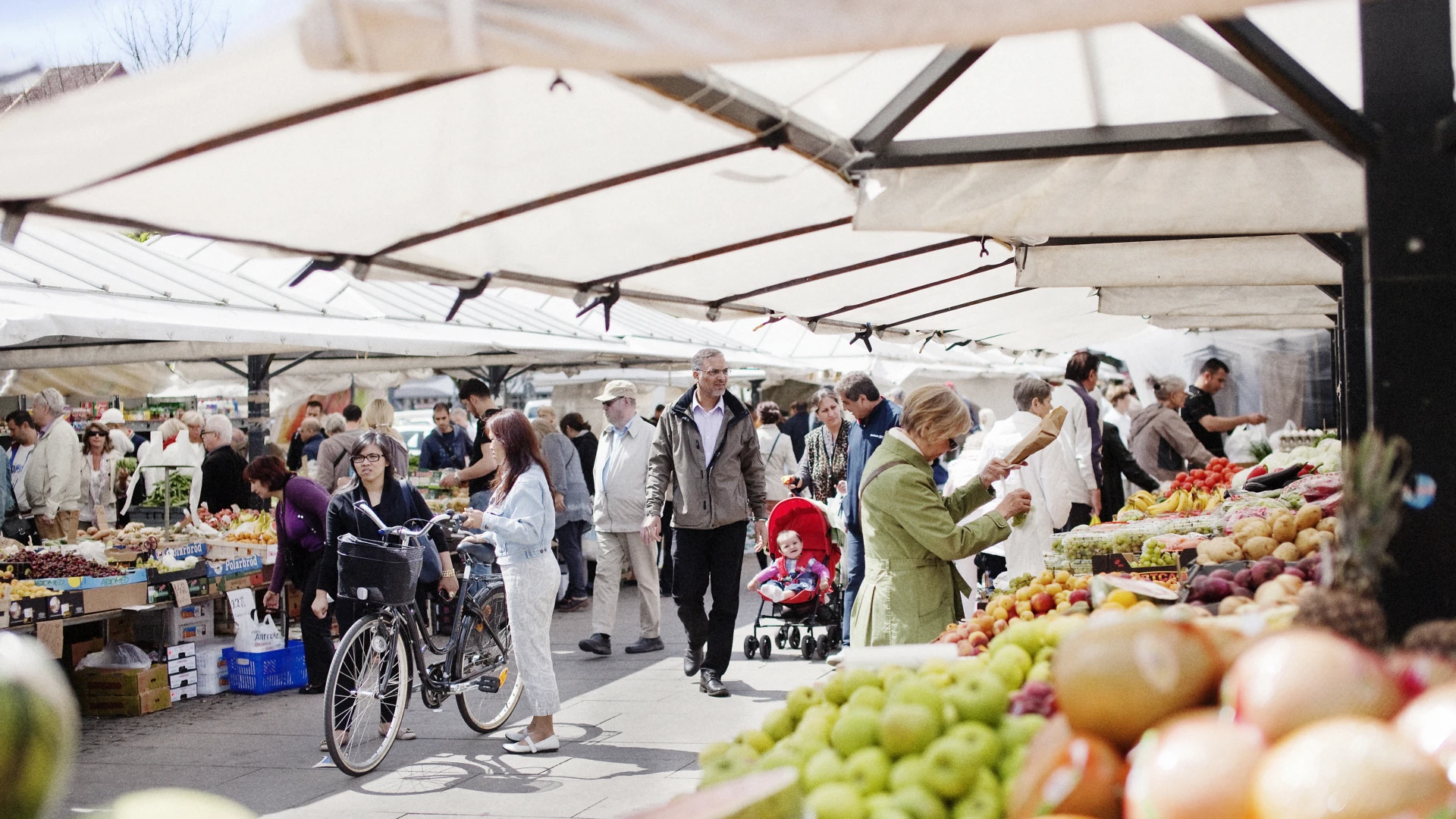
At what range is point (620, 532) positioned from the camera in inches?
373

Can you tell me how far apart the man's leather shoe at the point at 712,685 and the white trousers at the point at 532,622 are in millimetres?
1450

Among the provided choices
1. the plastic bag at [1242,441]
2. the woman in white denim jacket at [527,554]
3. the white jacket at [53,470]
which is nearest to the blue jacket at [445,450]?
the white jacket at [53,470]

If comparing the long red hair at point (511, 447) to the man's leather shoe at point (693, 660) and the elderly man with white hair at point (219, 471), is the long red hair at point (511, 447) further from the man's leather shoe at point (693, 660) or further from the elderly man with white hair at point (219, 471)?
the elderly man with white hair at point (219, 471)

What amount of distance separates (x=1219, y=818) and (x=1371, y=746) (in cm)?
23

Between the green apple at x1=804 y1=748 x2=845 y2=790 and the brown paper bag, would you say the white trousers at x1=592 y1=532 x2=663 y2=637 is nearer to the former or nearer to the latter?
the brown paper bag

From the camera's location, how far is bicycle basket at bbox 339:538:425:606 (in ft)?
21.0

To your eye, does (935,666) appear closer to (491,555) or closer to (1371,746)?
(1371,746)

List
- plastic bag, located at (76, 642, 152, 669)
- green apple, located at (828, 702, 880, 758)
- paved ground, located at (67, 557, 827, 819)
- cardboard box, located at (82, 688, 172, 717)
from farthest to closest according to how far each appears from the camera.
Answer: plastic bag, located at (76, 642, 152, 669) → cardboard box, located at (82, 688, 172, 717) → paved ground, located at (67, 557, 827, 819) → green apple, located at (828, 702, 880, 758)

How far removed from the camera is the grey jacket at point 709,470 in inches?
292

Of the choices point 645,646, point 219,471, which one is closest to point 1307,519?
point 645,646

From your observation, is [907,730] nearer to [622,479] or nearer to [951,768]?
[951,768]

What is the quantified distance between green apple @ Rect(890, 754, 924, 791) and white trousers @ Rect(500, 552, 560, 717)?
14.4ft

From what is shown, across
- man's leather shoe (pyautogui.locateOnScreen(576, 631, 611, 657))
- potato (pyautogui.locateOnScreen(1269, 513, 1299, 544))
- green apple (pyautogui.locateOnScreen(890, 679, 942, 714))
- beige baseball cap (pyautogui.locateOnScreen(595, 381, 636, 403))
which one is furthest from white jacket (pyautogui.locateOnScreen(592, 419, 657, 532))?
green apple (pyautogui.locateOnScreen(890, 679, 942, 714))

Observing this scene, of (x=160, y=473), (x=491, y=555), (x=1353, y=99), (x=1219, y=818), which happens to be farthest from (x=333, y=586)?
(x=160, y=473)
